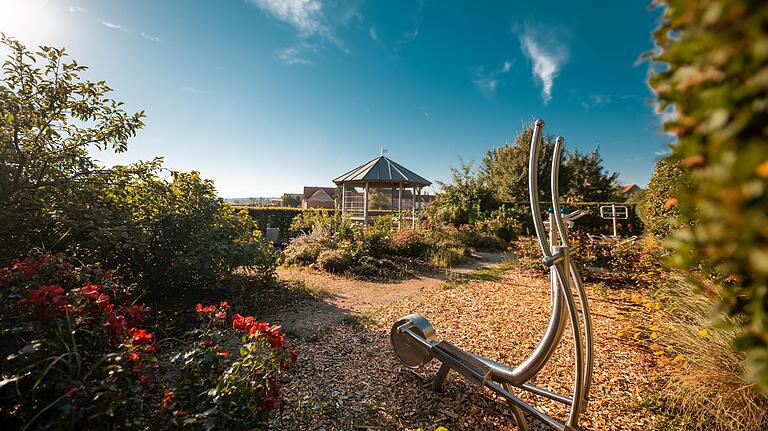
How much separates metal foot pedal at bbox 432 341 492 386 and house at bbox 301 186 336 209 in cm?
4078

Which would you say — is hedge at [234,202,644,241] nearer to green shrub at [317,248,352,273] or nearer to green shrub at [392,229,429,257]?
green shrub at [392,229,429,257]

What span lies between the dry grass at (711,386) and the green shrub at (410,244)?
5.71m

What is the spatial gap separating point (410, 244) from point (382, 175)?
4480 mm

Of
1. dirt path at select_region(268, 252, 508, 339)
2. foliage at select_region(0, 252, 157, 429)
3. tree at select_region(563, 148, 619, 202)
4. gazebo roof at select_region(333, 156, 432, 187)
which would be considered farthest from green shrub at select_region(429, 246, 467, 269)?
tree at select_region(563, 148, 619, 202)

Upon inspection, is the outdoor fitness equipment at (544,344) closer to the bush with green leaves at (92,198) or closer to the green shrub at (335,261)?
the bush with green leaves at (92,198)

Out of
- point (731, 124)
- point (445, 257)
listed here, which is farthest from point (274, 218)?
point (731, 124)

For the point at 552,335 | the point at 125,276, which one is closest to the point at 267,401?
the point at 552,335

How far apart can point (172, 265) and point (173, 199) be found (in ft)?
2.73

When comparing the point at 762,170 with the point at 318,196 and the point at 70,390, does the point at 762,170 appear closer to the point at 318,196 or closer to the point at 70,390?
the point at 70,390

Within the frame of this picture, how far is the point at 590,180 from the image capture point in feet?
75.5

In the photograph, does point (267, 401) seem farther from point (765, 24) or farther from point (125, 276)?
point (125, 276)

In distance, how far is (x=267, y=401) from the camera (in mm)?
1560

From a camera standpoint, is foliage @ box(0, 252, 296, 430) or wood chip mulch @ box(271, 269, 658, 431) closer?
foliage @ box(0, 252, 296, 430)

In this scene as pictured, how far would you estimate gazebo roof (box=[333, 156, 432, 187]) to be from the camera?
11539mm
